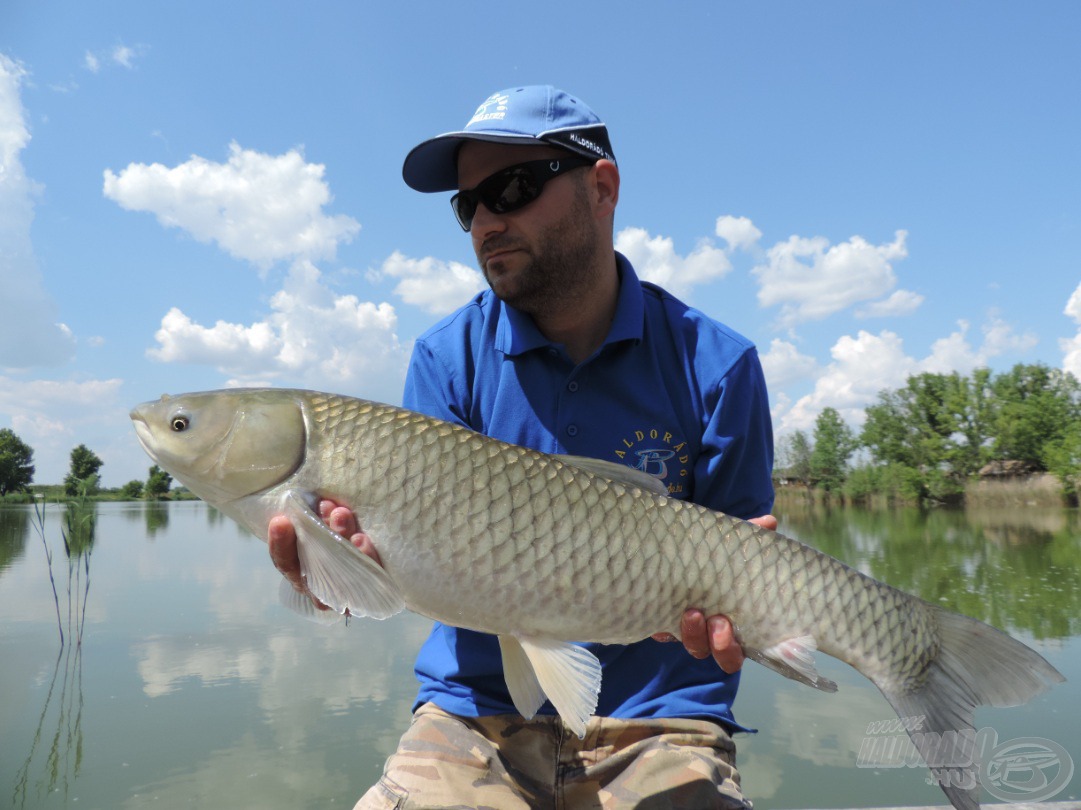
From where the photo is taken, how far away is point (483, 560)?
1520 mm

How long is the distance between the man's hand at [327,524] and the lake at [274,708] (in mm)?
2514

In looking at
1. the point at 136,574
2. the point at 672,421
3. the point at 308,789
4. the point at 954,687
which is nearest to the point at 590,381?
the point at 672,421

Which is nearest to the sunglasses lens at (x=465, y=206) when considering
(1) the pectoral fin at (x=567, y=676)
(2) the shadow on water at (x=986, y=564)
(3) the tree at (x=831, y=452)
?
(1) the pectoral fin at (x=567, y=676)

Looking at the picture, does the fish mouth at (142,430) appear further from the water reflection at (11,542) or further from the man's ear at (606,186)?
the water reflection at (11,542)

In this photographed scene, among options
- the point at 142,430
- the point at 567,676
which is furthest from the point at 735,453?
the point at 142,430

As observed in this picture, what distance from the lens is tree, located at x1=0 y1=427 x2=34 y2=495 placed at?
53469 millimetres

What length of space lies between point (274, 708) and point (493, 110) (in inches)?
226

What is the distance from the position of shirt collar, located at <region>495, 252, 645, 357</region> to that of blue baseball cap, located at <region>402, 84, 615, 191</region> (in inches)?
18.9

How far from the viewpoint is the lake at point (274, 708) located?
15.0 feet

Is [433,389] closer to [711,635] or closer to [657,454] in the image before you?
[657,454]

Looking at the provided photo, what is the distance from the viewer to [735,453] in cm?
215

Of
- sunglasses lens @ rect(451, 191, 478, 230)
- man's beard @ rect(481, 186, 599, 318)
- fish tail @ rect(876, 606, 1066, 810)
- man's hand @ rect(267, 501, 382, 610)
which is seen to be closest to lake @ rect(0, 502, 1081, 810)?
fish tail @ rect(876, 606, 1066, 810)

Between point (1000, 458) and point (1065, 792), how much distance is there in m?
42.8

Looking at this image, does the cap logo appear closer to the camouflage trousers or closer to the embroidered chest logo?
the embroidered chest logo
